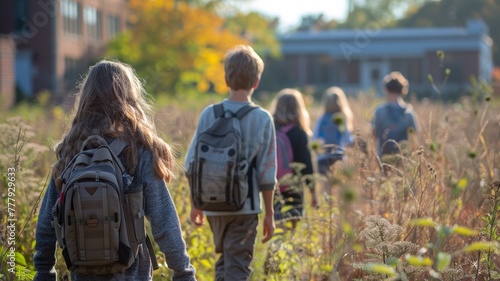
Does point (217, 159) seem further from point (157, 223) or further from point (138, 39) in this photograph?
point (138, 39)

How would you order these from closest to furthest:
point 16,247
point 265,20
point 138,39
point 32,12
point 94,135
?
1. point 94,135
2. point 16,247
3. point 138,39
4. point 32,12
5. point 265,20

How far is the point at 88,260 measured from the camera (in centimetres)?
301

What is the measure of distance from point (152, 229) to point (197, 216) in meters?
1.68

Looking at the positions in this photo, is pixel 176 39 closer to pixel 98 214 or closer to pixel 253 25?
pixel 253 25

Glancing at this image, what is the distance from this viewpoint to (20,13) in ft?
139

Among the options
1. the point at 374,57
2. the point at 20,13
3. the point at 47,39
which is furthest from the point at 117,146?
the point at 374,57

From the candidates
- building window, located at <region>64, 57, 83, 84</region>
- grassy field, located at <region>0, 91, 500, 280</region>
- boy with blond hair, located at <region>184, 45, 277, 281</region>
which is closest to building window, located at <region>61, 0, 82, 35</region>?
building window, located at <region>64, 57, 83, 84</region>

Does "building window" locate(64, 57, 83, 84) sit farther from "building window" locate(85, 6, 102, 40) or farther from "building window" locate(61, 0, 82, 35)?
"building window" locate(85, 6, 102, 40)

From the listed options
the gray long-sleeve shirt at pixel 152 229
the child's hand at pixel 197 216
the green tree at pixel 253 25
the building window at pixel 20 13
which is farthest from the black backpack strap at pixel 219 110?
the green tree at pixel 253 25

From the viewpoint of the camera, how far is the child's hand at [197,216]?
4.97m

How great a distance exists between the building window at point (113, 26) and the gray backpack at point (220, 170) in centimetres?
4752

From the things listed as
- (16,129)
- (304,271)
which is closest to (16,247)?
(16,129)

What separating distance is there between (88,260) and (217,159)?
175cm

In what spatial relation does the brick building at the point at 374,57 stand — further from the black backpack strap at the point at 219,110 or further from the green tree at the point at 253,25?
the black backpack strap at the point at 219,110
